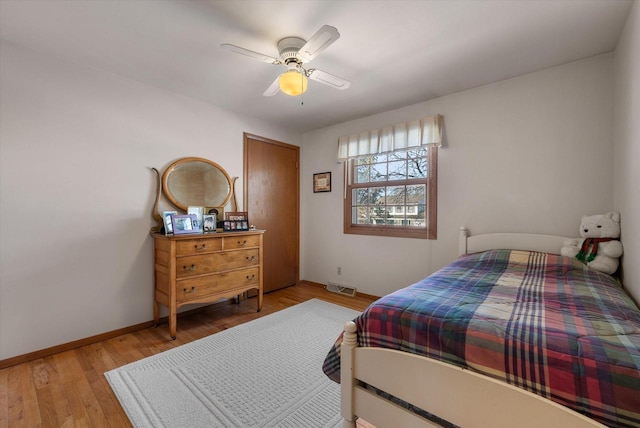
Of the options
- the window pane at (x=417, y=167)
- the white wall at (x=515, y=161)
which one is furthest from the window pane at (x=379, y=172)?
the white wall at (x=515, y=161)

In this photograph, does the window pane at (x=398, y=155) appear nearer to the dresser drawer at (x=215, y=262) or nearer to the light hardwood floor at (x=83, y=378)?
the dresser drawer at (x=215, y=262)

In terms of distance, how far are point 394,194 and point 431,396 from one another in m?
2.55

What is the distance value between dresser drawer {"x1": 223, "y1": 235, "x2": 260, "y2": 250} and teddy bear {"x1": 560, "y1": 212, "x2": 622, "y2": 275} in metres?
2.75

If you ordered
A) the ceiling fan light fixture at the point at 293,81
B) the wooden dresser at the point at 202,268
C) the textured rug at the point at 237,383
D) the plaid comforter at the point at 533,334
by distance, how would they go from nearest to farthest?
the plaid comforter at the point at 533,334, the textured rug at the point at 237,383, the ceiling fan light fixture at the point at 293,81, the wooden dresser at the point at 202,268

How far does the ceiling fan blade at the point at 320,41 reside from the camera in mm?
1474

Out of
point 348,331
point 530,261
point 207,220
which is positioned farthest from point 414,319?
point 207,220

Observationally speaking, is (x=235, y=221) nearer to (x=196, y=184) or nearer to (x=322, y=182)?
(x=196, y=184)

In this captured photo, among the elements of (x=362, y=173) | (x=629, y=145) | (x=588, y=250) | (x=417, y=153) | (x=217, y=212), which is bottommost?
(x=588, y=250)

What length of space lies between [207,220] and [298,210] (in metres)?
1.56

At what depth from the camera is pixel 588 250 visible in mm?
1950

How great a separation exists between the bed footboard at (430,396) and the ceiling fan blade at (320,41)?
1516 mm

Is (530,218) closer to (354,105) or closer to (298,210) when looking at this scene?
(354,105)

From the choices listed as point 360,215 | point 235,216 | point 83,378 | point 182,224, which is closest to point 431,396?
point 83,378

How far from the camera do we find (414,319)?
1.07 metres
